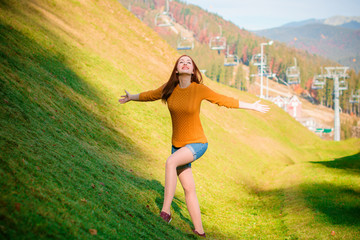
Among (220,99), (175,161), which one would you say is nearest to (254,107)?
(220,99)

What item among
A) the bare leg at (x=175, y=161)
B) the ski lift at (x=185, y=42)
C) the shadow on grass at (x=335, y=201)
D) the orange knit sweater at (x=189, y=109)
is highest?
the ski lift at (x=185, y=42)

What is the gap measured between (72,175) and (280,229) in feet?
27.3

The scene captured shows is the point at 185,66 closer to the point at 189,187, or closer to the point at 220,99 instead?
the point at 220,99

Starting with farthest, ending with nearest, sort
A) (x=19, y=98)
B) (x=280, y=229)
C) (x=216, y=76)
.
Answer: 1. (x=216, y=76)
2. (x=280, y=229)
3. (x=19, y=98)

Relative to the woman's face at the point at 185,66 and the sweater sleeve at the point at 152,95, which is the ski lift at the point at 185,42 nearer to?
the sweater sleeve at the point at 152,95

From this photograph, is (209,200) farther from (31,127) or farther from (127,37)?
(127,37)

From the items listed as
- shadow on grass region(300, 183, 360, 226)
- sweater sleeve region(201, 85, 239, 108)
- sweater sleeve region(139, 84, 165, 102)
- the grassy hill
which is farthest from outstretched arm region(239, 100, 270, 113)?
shadow on grass region(300, 183, 360, 226)

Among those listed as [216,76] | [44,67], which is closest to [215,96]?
[44,67]

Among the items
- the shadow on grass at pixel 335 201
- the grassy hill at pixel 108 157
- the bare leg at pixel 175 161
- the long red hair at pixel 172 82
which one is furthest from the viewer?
the shadow on grass at pixel 335 201

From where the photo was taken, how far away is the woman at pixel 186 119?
22.9 ft

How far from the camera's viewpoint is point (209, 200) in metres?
15.6

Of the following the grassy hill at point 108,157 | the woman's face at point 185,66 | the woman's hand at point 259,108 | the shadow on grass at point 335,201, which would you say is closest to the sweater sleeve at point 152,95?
the woman's face at point 185,66

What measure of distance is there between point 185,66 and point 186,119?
1.10 meters

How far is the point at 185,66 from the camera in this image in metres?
7.20
